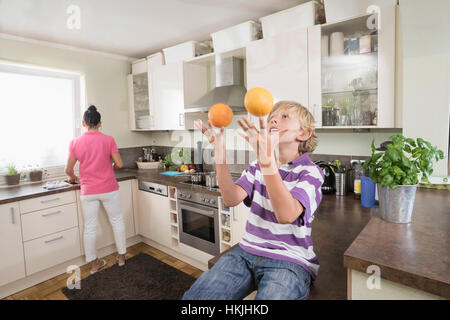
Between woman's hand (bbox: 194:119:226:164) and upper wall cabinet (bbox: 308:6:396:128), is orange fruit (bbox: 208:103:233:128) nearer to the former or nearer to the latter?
woman's hand (bbox: 194:119:226:164)

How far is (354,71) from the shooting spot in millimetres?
1959

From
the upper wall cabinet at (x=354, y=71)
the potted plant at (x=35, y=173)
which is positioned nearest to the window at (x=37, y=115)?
the potted plant at (x=35, y=173)

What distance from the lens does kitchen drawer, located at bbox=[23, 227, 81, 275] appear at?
7.95 feet

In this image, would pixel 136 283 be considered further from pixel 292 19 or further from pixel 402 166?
pixel 292 19

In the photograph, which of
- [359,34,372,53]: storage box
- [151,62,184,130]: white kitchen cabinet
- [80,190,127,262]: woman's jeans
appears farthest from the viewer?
[151,62,184,130]: white kitchen cabinet

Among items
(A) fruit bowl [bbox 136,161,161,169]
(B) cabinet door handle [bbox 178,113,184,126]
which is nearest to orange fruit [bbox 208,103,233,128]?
(B) cabinet door handle [bbox 178,113,184,126]

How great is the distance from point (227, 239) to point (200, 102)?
4.45ft

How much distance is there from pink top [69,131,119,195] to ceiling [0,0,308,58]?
97cm

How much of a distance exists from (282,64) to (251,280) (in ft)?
5.83

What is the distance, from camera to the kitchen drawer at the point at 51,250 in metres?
2.42

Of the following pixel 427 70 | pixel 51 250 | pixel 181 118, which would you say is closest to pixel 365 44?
pixel 427 70

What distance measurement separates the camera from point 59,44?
3.01 meters
